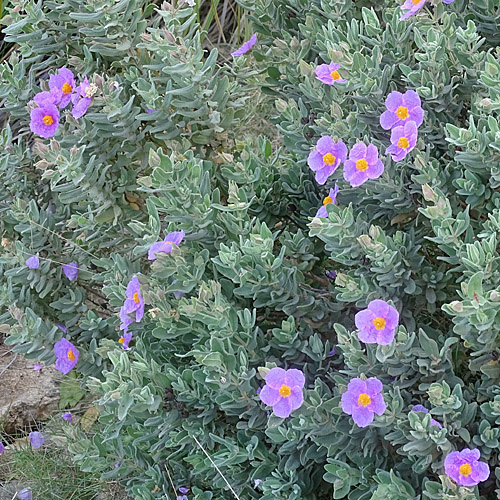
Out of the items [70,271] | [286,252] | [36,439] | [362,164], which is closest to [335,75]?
[362,164]

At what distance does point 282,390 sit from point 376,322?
0.27 metres

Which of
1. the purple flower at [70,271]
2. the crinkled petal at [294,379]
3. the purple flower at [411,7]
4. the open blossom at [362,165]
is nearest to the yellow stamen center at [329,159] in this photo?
the open blossom at [362,165]

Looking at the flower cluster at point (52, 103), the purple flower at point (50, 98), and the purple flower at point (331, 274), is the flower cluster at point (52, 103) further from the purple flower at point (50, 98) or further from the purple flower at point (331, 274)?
the purple flower at point (331, 274)

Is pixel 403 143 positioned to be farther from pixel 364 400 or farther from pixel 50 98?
pixel 50 98

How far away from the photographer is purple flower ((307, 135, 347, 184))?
6.14 ft

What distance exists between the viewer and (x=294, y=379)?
1723mm

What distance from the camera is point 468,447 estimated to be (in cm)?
169

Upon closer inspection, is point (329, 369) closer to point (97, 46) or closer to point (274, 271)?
point (274, 271)

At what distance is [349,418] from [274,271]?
1.24 feet

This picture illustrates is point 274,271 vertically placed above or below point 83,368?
above

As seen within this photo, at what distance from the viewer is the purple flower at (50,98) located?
7.35 feet

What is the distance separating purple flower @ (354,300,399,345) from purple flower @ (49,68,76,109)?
1.13m

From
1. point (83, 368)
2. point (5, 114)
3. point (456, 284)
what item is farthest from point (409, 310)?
point (5, 114)

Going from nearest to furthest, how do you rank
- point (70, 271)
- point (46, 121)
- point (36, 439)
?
point (46, 121), point (70, 271), point (36, 439)
